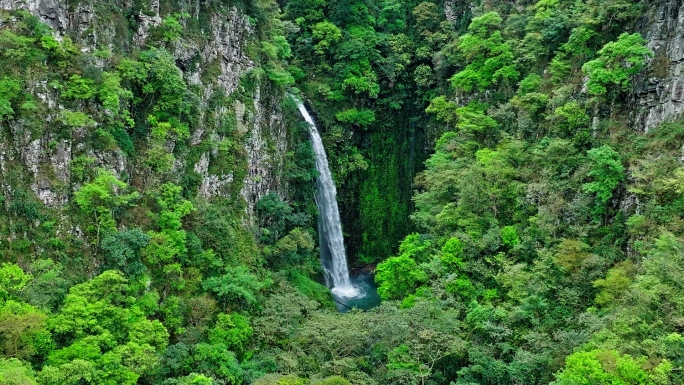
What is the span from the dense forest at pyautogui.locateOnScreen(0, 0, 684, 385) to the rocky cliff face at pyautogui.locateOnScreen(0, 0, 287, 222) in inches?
3.2

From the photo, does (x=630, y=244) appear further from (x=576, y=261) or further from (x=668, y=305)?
(x=668, y=305)

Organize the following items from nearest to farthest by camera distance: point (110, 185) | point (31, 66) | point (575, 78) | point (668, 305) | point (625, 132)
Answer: point (668, 305), point (31, 66), point (110, 185), point (625, 132), point (575, 78)

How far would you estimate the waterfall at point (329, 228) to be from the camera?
98.2 ft

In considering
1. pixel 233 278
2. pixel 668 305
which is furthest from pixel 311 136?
pixel 668 305

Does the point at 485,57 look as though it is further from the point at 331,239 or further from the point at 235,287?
the point at 235,287

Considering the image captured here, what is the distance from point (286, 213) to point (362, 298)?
21.3 feet

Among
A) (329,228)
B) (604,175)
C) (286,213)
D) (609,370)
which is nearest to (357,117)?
(329,228)

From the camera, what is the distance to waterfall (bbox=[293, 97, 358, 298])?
29939mm

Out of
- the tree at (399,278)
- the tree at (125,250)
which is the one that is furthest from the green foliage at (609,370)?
the tree at (125,250)

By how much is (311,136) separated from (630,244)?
1834 centimetres

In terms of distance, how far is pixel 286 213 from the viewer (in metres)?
27.0

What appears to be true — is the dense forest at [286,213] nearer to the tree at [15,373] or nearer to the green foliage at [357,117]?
the tree at [15,373]

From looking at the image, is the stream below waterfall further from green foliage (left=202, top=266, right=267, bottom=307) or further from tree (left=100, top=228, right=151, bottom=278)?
tree (left=100, top=228, right=151, bottom=278)

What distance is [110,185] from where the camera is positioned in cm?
1798
